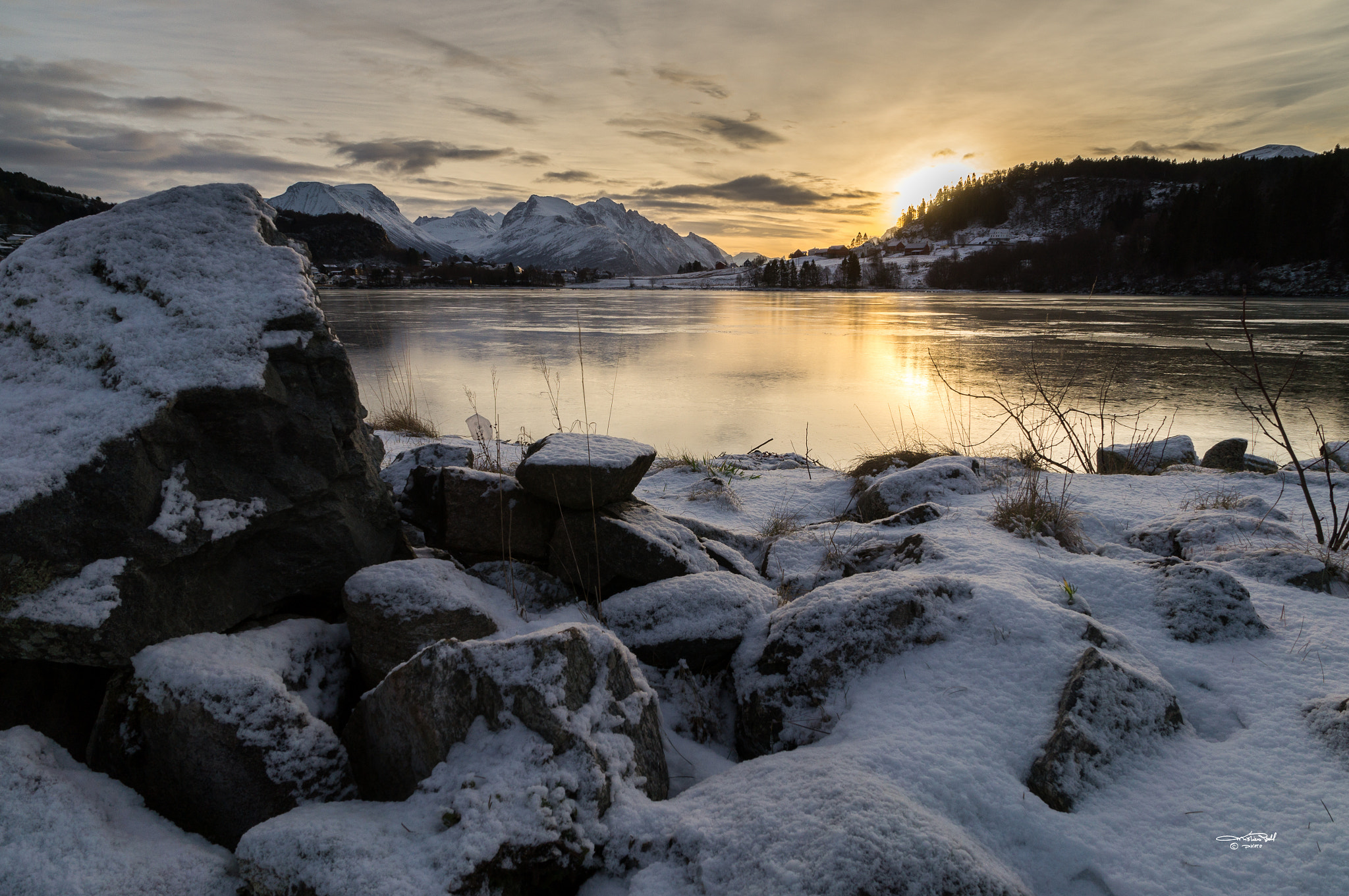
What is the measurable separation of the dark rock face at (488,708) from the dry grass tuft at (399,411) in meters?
8.13

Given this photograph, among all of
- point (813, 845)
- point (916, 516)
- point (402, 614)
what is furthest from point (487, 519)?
point (916, 516)

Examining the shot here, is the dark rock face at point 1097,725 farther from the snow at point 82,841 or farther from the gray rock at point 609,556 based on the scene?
the snow at point 82,841

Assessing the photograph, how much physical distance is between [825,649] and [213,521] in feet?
9.27

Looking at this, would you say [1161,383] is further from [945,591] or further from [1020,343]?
[945,591]

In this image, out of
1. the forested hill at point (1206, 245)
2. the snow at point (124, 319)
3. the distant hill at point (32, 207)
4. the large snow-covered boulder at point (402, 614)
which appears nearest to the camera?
the snow at point (124, 319)

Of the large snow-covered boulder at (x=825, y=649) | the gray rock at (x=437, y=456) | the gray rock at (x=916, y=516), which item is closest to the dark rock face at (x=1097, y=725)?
the large snow-covered boulder at (x=825, y=649)

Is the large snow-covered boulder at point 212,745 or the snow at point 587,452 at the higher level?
the snow at point 587,452

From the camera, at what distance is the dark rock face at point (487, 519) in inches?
154

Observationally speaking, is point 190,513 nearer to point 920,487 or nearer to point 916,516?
point 916,516

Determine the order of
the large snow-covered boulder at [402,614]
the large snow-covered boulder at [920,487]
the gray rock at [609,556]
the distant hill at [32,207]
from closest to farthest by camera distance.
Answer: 1. the large snow-covered boulder at [402,614]
2. the gray rock at [609,556]
3. the large snow-covered boulder at [920,487]
4. the distant hill at [32,207]

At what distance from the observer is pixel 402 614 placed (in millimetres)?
3041

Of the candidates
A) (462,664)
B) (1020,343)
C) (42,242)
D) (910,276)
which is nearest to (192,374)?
(42,242)

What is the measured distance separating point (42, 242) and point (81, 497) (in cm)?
170

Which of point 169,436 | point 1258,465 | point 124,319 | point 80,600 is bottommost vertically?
point 1258,465
